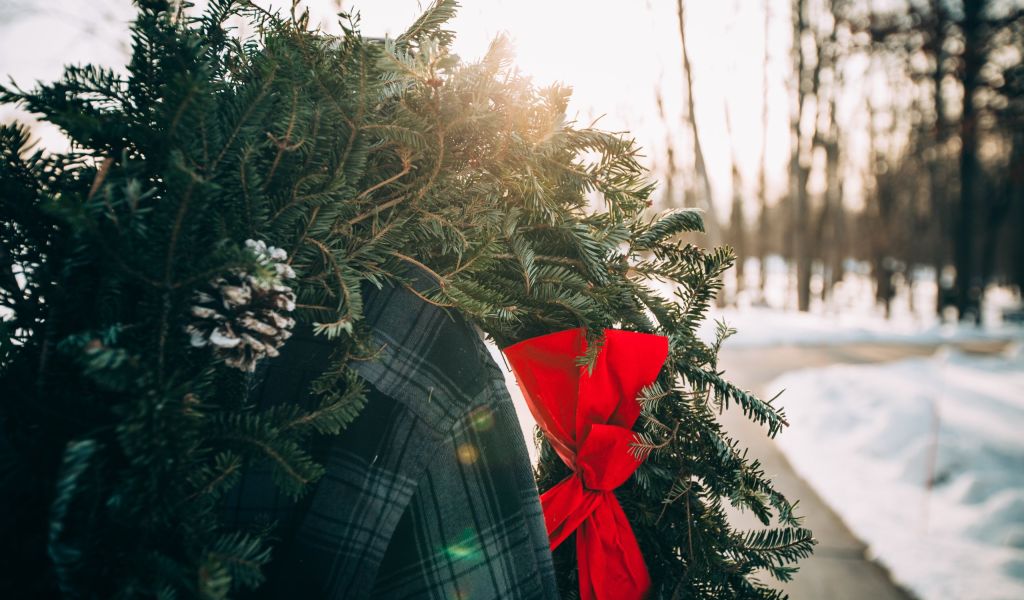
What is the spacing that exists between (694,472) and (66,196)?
1.17 metres

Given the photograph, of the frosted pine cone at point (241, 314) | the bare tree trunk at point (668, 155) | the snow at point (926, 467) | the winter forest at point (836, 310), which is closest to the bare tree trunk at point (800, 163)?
the winter forest at point (836, 310)

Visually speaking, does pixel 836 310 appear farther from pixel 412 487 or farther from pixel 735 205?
pixel 412 487

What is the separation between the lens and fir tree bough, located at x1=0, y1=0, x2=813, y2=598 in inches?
24.0

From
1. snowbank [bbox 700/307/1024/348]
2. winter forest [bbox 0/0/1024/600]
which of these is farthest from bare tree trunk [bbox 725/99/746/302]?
snowbank [bbox 700/307/1024/348]

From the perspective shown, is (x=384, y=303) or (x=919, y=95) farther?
(x=919, y=95)

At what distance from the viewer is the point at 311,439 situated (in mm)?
978

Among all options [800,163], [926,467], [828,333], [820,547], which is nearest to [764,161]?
[800,163]

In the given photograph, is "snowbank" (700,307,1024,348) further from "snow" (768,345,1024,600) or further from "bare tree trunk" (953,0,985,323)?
"snow" (768,345,1024,600)

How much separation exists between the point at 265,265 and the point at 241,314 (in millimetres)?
80

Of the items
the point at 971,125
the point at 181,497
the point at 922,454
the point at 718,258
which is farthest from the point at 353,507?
the point at 971,125

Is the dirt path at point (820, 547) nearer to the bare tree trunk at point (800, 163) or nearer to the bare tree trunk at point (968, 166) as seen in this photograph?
the bare tree trunk at point (968, 166)

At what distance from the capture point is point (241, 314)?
2.23 ft

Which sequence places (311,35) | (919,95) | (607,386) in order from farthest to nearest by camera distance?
(919,95) → (607,386) → (311,35)

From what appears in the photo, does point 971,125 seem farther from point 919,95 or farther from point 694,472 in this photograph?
point 694,472
